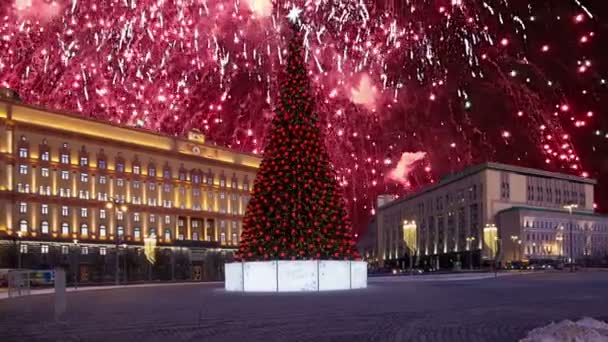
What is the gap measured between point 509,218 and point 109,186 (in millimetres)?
68748

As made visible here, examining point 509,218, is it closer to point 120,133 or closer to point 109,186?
point 120,133

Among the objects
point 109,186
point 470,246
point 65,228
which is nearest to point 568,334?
point 65,228

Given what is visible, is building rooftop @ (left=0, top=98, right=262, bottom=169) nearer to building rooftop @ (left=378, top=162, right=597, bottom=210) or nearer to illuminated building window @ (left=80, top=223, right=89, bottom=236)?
illuminated building window @ (left=80, top=223, right=89, bottom=236)

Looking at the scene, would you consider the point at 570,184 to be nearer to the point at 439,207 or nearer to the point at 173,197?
the point at 439,207

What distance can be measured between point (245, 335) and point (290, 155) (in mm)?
18564

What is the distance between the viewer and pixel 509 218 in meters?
126

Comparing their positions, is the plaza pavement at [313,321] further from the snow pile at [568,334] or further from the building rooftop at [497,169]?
the building rooftop at [497,169]

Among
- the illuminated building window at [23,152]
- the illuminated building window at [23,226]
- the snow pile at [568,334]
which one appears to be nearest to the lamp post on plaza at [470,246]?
the illuminated building window at [23,226]

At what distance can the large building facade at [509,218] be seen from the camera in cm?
12444

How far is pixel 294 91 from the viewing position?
3158 centimetres

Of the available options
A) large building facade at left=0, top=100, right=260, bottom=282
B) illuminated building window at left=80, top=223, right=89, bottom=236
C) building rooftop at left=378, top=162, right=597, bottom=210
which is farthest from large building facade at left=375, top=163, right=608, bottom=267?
illuminated building window at left=80, top=223, right=89, bottom=236

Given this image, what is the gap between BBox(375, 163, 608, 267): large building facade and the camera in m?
124

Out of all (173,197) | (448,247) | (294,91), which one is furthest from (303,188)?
(448,247)

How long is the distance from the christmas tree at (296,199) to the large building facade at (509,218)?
268ft
